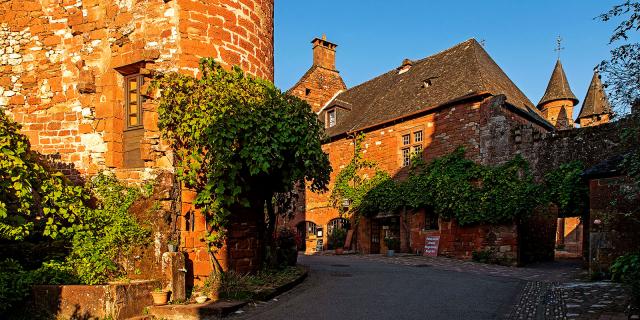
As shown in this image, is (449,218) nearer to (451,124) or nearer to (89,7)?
(451,124)

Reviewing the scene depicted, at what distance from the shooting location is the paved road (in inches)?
255

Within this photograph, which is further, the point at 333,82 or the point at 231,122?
the point at 333,82

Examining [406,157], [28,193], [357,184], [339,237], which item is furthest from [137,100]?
[339,237]

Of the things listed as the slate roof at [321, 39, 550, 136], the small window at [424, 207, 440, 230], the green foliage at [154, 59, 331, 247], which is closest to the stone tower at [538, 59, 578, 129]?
the slate roof at [321, 39, 550, 136]

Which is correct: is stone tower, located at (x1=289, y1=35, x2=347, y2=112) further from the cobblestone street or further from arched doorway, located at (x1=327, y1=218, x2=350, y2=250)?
the cobblestone street

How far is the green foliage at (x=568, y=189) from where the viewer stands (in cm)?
1377

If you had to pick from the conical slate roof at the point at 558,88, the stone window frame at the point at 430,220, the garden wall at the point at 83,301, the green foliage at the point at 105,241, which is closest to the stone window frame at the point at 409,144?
the stone window frame at the point at 430,220

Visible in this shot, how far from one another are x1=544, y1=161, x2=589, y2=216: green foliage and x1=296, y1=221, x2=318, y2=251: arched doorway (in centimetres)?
1205

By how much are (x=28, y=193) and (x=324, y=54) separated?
2424 centimetres

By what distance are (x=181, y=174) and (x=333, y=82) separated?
22471mm

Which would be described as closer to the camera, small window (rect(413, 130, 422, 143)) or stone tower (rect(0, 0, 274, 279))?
stone tower (rect(0, 0, 274, 279))

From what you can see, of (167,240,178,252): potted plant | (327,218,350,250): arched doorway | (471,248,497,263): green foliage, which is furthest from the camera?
(327,218,350,250): arched doorway

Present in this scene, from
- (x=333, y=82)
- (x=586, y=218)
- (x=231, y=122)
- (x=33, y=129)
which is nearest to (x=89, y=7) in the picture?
(x=33, y=129)

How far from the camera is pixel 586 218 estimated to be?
14438 millimetres
